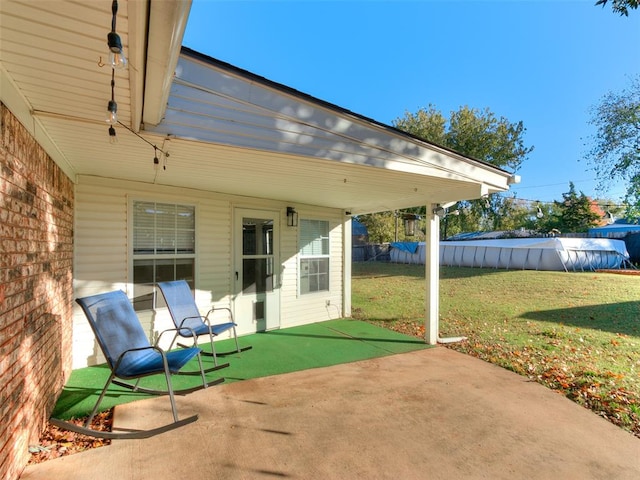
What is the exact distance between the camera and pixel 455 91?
19.0 meters

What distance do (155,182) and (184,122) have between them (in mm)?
2346

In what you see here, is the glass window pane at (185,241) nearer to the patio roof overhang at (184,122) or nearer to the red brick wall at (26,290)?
the patio roof overhang at (184,122)

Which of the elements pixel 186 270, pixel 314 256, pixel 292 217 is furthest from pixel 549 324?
pixel 186 270

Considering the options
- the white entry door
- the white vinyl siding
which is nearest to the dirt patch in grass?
the white vinyl siding

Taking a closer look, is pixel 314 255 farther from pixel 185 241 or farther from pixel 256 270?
pixel 185 241

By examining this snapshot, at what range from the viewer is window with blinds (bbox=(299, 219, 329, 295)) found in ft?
19.5

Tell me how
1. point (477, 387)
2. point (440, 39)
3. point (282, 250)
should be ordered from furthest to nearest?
point (440, 39) → point (282, 250) → point (477, 387)

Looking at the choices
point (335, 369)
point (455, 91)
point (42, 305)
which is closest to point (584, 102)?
point (455, 91)

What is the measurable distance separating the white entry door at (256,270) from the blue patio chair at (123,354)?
2072 mm

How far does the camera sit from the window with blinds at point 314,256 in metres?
5.95

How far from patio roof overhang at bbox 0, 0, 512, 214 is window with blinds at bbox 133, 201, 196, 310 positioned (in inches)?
17.2

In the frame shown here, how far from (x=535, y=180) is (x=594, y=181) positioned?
18.4 meters

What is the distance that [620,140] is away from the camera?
43.8ft

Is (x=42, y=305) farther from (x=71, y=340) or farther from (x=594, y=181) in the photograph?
(x=594, y=181)
